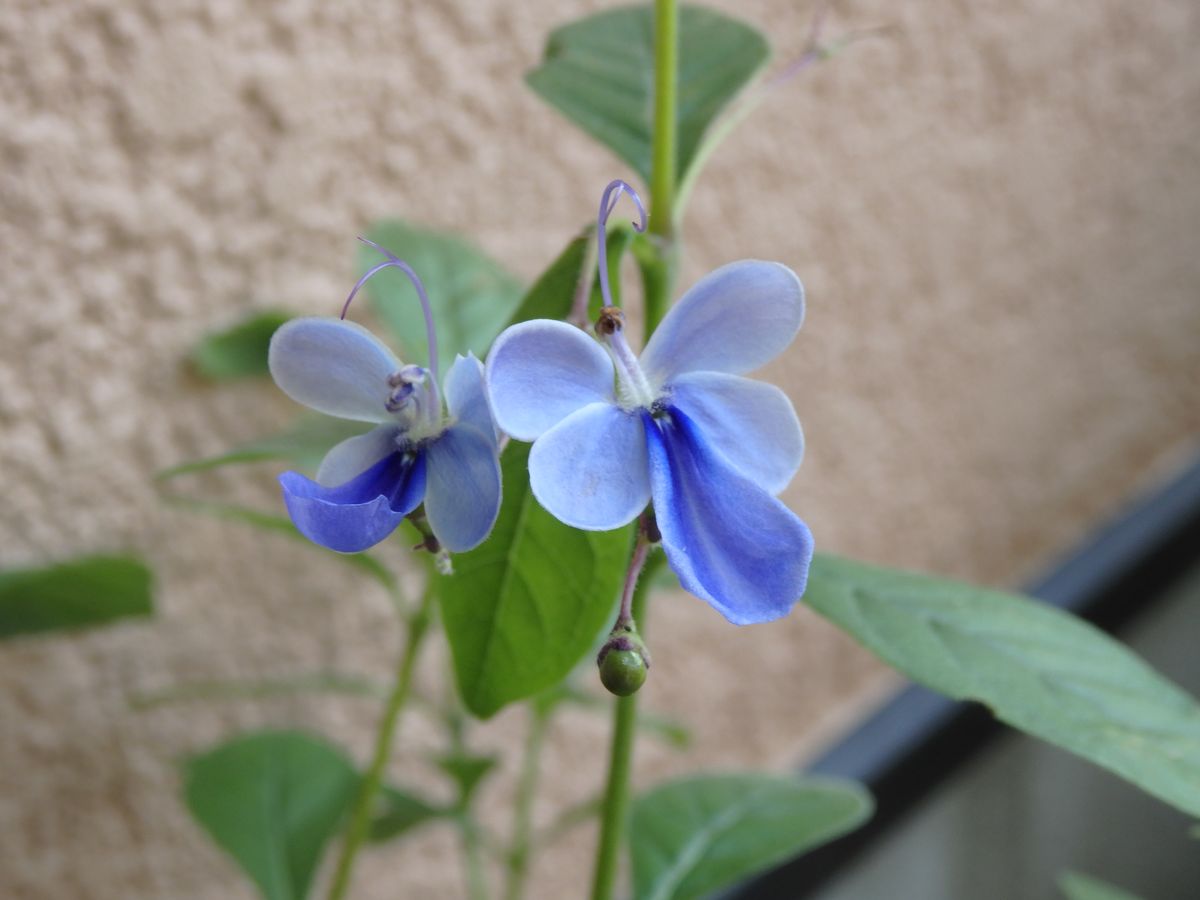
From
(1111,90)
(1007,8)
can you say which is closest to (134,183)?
(1007,8)

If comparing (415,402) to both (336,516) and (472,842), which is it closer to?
(336,516)

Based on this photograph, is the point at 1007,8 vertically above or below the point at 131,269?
above

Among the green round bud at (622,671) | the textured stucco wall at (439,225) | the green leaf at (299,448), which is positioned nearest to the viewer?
the green round bud at (622,671)

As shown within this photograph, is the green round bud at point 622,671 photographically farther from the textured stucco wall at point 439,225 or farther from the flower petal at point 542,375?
the textured stucco wall at point 439,225

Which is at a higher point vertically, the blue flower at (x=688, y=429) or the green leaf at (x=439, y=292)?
the blue flower at (x=688, y=429)

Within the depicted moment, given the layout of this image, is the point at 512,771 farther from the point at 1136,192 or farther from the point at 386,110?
the point at 1136,192

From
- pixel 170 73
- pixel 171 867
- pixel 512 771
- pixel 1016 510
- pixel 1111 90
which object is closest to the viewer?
pixel 170 73

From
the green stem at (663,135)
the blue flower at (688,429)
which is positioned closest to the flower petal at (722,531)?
the blue flower at (688,429)
